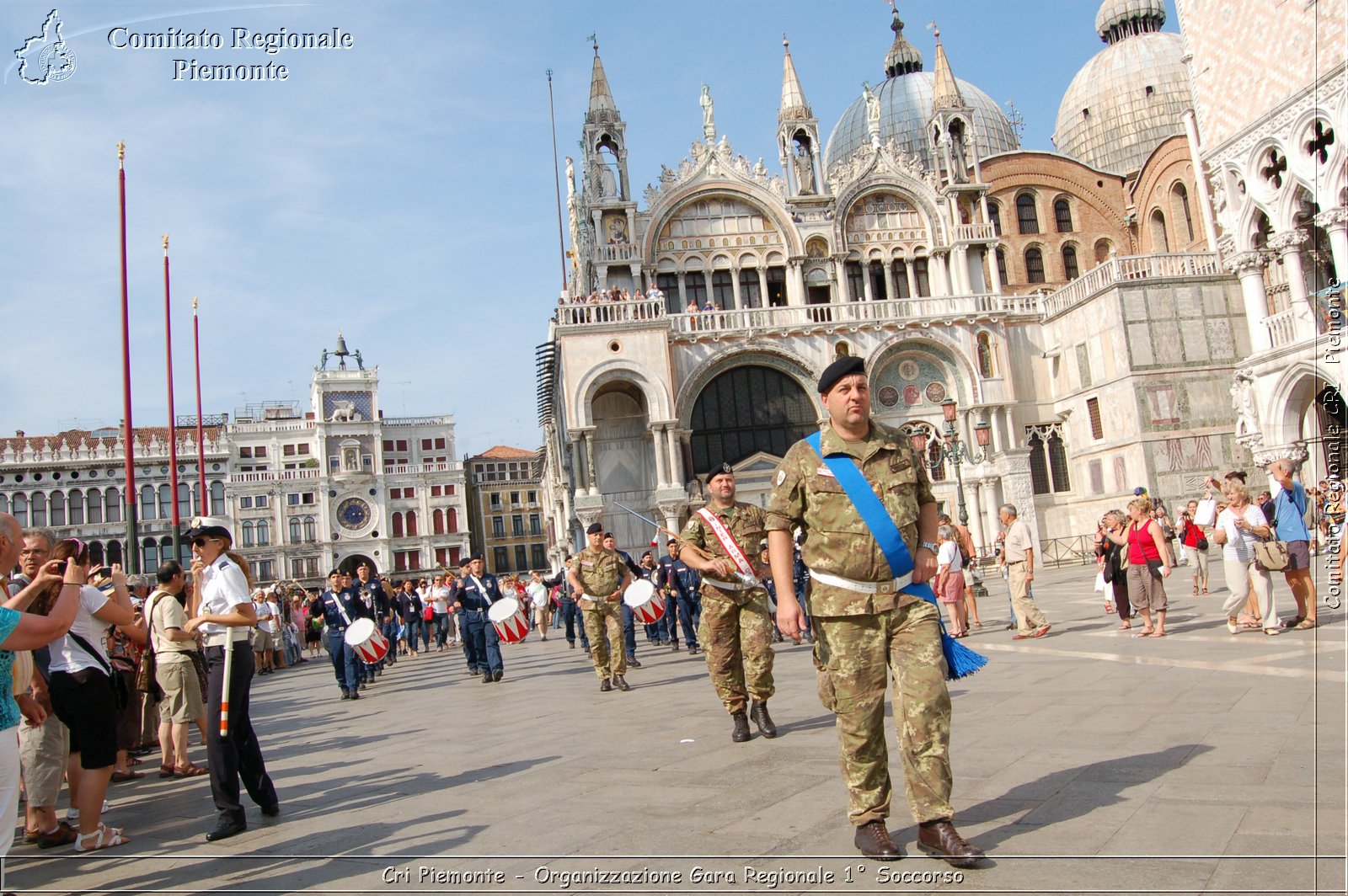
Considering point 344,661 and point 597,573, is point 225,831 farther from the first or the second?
point 344,661

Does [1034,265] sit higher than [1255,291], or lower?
higher

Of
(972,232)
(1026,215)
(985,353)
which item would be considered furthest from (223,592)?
(1026,215)

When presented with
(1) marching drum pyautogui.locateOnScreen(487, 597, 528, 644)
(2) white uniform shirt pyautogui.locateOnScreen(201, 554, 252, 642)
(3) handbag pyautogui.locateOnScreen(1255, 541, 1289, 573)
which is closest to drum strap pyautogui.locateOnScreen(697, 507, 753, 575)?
(2) white uniform shirt pyautogui.locateOnScreen(201, 554, 252, 642)

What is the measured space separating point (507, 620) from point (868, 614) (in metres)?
9.96

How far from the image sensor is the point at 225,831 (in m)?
5.96

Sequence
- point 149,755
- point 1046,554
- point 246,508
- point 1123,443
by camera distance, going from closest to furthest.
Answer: point 149,755 → point 1123,443 → point 1046,554 → point 246,508

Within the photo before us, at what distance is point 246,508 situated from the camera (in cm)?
7350

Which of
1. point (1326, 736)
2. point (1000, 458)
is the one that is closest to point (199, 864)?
point (1326, 736)

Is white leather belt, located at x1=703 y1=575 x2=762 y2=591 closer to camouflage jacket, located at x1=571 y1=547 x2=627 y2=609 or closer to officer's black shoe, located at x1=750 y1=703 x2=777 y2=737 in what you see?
officer's black shoe, located at x1=750 y1=703 x2=777 y2=737

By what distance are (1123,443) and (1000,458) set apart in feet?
11.9

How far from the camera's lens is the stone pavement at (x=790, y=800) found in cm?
418

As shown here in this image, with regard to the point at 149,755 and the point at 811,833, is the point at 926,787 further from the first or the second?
the point at 149,755

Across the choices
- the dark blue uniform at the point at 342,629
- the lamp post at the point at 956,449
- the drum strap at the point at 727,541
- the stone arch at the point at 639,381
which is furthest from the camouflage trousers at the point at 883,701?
the stone arch at the point at 639,381

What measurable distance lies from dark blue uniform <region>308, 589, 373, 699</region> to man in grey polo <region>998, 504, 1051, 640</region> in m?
8.72
